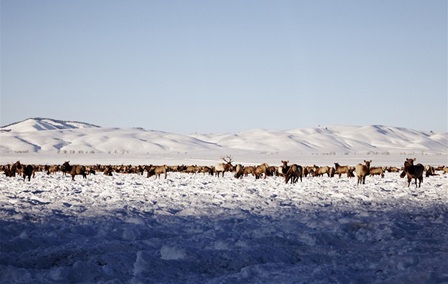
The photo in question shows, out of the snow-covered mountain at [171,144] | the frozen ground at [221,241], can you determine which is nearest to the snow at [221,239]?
the frozen ground at [221,241]

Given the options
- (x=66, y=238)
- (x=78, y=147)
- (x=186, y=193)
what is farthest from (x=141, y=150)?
(x=66, y=238)

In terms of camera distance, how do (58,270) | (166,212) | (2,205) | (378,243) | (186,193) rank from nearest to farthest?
(58,270)
(378,243)
(166,212)
(2,205)
(186,193)

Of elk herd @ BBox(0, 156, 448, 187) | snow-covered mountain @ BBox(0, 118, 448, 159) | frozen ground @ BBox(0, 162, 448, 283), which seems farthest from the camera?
snow-covered mountain @ BBox(0, 118, 448, 159)

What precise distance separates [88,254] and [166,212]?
5.44m

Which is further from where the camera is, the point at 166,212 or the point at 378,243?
the point at 166,212

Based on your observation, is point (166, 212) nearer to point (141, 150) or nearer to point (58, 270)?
point (58, 270)

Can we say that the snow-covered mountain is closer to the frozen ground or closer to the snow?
the snow

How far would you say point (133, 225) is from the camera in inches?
456

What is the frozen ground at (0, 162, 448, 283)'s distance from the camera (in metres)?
7.27

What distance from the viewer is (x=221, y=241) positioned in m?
9.35

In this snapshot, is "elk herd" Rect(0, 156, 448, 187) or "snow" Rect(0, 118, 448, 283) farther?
"elk herd" Rect(0, 156, 448, 187)

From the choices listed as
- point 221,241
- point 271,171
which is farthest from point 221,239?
point 271,171

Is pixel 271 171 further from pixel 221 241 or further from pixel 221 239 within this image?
pixel 221 241

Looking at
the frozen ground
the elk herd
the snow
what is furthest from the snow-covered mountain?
the frozen ground
